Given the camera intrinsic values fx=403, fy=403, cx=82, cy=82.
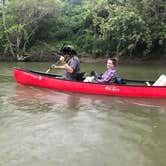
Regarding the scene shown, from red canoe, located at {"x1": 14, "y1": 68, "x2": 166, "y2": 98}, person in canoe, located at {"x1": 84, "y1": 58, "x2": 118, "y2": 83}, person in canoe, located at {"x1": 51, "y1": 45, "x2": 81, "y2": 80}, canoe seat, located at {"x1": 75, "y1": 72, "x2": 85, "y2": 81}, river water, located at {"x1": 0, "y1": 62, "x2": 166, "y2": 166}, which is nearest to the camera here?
river water, located at {"x1": 0, "y1": 62, "x2": 166, "y2": 166}

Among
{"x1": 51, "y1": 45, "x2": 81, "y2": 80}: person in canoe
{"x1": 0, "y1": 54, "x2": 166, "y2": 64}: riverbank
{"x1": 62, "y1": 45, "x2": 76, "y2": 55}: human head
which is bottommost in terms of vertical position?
{"x1": 0, "y1": 54, "x2": 166, "y2": 64}: riverbank

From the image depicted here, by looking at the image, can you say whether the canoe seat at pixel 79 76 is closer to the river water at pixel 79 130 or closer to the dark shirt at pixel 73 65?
the dark shirt at pixel 73 65

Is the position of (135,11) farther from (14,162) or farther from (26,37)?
(14,162)

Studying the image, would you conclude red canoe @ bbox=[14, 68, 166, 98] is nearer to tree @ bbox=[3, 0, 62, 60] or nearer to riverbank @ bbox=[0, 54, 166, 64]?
tree @ bbox=[3, 0, 62, 60]

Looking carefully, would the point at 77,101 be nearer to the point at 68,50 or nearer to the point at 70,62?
the point at 70,62

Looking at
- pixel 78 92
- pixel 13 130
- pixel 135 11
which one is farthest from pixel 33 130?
pixel 135 11

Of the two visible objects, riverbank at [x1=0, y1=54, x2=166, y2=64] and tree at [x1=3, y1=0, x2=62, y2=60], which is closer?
tree at [x1=3, y1=0, x2=62, y2=60]

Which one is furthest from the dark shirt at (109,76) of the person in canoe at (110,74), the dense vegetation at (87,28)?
the dense vegetation at (87,28)

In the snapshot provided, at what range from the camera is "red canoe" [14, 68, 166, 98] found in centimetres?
1195

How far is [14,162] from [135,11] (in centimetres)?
1865

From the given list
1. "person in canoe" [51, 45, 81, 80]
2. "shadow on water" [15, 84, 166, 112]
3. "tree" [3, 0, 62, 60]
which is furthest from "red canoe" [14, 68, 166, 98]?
"tree" [3, 0, 62, 60]

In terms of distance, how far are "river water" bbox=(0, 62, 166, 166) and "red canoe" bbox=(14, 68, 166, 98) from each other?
0.21m

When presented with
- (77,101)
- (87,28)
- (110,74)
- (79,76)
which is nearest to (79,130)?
(77,101)

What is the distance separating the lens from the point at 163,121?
9414 mm
